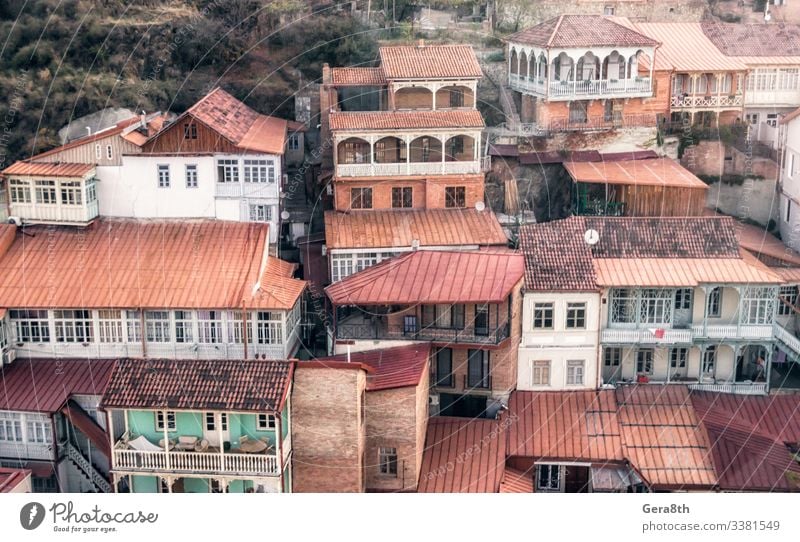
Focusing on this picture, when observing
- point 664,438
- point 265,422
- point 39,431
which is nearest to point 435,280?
point 265,422

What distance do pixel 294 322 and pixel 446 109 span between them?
7.81 meters

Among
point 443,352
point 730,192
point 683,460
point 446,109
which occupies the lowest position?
point 683,460

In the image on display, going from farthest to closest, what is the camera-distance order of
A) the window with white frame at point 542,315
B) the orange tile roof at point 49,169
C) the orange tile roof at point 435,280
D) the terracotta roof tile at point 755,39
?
the terracotta roof tile at point 755,39 → the orange tile roof at point 49,169 → the window with white frame at point 542,315 → the orange tile roof at point 435,280

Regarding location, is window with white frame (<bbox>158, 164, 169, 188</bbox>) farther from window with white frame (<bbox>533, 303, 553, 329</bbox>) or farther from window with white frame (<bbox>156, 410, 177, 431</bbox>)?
window with white frame (<bbox>533, 303, 553, 329</bbox>)

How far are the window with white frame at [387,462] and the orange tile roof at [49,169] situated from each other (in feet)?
32.7

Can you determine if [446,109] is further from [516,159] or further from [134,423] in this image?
[134,423]

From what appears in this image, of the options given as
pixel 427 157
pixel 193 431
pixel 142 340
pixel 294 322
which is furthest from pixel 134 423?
pixel 427 157

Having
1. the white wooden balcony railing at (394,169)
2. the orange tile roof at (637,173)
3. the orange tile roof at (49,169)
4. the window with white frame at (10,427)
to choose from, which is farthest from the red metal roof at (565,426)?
the orange tile roof at (49,169)

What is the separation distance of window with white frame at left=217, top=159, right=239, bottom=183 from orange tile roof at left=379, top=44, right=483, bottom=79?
5.15 metres

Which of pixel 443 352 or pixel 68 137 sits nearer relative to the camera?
pixel 443 352

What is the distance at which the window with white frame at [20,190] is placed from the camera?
90.0 feet

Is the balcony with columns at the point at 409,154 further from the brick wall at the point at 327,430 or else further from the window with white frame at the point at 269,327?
the brick wall at the point at 327,430

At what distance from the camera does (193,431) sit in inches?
880
